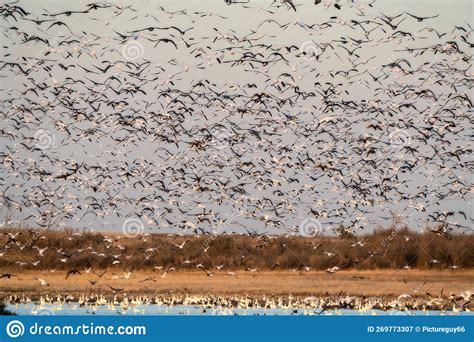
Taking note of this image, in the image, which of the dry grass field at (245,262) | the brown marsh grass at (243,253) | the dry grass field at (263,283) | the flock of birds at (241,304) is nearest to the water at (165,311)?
the flock of birds at (241,304)

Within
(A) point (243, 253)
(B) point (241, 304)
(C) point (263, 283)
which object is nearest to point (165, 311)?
(B) point (241, 304)

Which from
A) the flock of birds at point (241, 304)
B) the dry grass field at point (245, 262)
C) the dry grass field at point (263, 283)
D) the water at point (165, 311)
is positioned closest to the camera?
the water at point (165, 311)

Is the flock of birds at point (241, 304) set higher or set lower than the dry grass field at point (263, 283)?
lower

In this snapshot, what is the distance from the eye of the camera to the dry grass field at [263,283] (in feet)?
105

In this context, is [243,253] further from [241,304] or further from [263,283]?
[241,304]

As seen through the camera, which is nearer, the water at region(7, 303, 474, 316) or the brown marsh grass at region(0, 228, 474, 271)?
the water at region(7, 303, 474, 316)

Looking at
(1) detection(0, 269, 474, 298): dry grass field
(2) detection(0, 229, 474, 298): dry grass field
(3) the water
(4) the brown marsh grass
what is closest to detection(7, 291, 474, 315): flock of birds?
(3) the water

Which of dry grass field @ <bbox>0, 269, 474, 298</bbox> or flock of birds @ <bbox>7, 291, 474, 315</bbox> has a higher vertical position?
dry grass field @ <bbox>0, 269, 474, 298</bbox>

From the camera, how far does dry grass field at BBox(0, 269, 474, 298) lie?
31906 mm

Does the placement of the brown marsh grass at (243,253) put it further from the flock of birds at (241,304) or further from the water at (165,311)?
the water at (165,311)

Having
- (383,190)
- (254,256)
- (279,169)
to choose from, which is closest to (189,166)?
(279,169)

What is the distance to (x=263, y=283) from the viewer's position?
35.1 meters

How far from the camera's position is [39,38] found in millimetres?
26672

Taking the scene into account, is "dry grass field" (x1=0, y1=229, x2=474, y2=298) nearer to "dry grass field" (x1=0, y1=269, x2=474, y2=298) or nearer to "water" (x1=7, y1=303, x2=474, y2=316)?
"dry grass field" (x1=0, y1=269, x2=474, y2=298)
